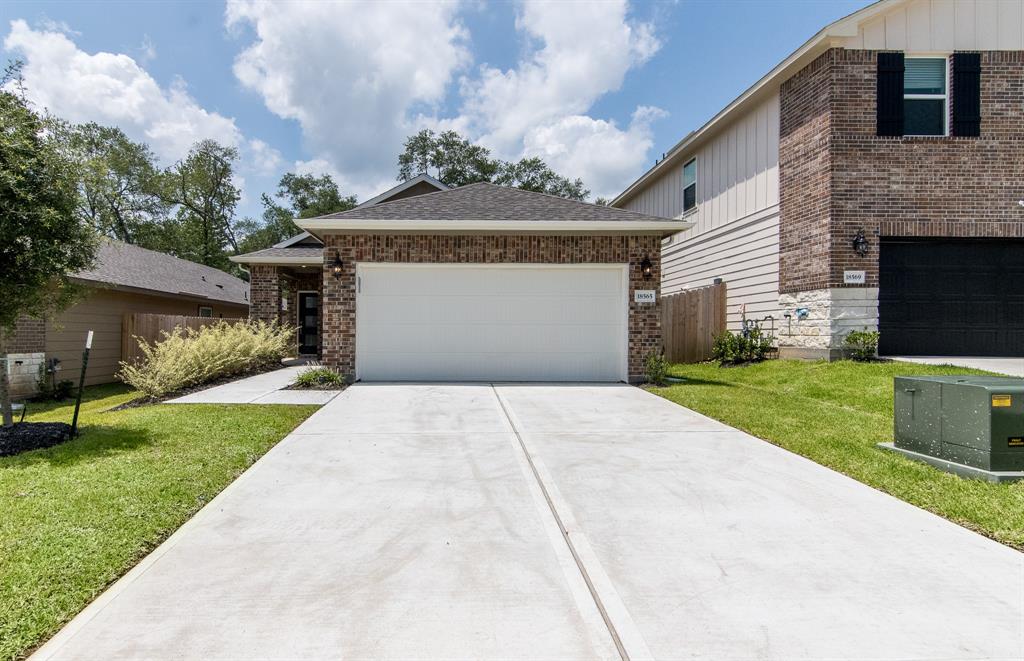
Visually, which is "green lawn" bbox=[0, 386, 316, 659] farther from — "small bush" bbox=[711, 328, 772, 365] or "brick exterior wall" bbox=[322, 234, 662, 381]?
"small bush" bbox=[711, 328, 772, 365]

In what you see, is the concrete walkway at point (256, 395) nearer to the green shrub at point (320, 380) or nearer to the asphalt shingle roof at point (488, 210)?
the green shrub at point (320, 380)

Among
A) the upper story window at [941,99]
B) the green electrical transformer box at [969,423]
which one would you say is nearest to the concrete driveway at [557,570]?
the green electrical transformer box at [969,423]

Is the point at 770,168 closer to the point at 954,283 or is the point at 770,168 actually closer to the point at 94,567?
the point at 954,283

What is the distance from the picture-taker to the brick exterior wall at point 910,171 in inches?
412

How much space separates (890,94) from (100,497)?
14.0m

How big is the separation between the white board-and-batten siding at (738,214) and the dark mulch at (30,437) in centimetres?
1166

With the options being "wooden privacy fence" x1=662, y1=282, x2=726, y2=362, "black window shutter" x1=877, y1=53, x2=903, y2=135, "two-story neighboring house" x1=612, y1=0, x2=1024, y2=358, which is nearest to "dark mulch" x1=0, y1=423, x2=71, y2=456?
"two-story neighboring house" x1=612, y1=0, x2=1024, y2=358

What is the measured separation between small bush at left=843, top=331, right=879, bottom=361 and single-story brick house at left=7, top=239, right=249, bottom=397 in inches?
489

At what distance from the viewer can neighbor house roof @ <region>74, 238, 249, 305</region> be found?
1240 centimetres

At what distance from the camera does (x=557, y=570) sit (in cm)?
294

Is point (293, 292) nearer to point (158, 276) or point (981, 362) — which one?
point (158, 276)

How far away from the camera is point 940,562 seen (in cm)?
304

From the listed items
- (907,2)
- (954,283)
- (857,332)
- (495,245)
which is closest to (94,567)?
(495,245)

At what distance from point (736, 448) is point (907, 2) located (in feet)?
35.6
